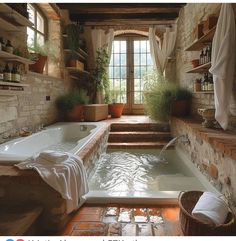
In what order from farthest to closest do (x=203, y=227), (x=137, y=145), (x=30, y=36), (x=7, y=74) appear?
(x=137, y=145) → (x=30, y=36) → (x=7, y=74) → (x=203, y=227)

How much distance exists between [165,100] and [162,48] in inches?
85.4

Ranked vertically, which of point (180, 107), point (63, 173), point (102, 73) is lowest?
point (63, 173)

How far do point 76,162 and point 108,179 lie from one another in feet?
2.87

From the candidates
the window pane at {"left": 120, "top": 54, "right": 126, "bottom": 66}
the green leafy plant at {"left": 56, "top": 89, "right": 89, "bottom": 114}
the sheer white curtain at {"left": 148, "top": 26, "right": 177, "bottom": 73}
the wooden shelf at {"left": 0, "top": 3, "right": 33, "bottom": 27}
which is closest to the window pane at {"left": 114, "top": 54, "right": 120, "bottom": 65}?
the window pane at {"left": 120, "top": 54, "right": 126, "bottom": 66}

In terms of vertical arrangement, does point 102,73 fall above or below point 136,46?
below

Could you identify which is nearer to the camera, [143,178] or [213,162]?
[213,162]

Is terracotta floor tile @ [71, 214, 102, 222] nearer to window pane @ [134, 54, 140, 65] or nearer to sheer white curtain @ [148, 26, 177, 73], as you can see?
sheer white curtain @ [148, 26, 177, 73]

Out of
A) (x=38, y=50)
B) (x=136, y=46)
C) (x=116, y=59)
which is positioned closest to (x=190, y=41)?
(x=136, y=46)

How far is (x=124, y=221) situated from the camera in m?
1.70

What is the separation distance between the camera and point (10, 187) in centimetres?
168

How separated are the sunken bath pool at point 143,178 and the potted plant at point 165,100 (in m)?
0.93

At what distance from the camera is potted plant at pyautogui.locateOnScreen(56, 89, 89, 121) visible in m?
4.75

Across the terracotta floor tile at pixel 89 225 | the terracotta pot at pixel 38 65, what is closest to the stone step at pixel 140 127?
the terracotta pot at pixel 38 65

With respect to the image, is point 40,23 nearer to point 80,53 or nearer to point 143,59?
point 80,53
